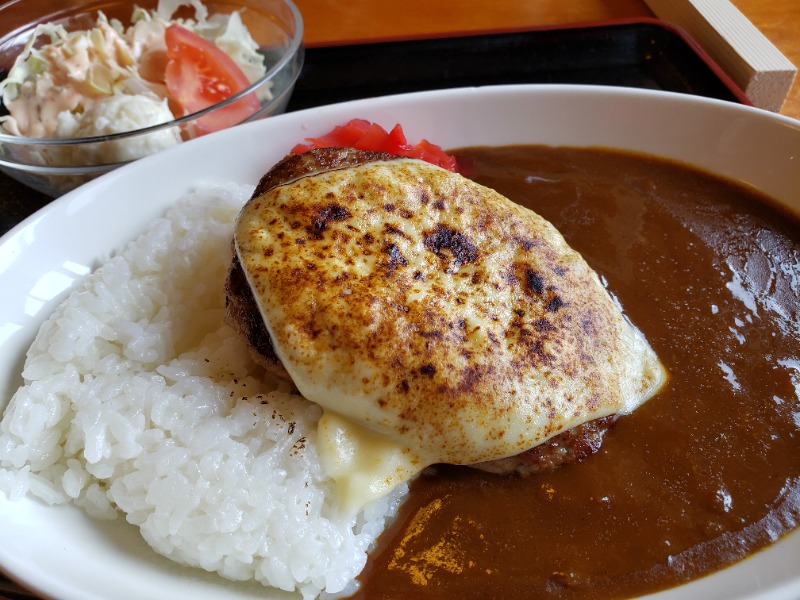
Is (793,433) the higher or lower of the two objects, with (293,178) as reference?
lower

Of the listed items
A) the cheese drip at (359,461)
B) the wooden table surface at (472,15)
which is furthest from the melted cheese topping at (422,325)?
the wooden table surface at (472,15)

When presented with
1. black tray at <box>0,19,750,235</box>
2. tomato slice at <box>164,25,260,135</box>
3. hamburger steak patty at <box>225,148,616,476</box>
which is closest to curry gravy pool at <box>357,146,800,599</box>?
hamburger steak patty at <box>225,148,616,476</box>

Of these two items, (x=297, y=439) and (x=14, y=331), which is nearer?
(x=297, y=439)

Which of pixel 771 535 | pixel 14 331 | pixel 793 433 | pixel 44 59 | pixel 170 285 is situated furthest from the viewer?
pixel 44 59

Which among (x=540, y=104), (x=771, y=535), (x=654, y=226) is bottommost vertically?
(x=771, y=535)

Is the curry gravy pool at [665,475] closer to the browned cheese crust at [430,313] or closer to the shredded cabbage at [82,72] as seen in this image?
the browned cheese crust at [430,313]

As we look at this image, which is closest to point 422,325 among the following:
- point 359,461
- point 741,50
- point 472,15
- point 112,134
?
point 359,461

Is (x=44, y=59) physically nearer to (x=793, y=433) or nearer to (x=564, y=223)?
(x=564, y=223)

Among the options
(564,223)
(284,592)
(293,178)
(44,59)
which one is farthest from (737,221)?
(44,59)
